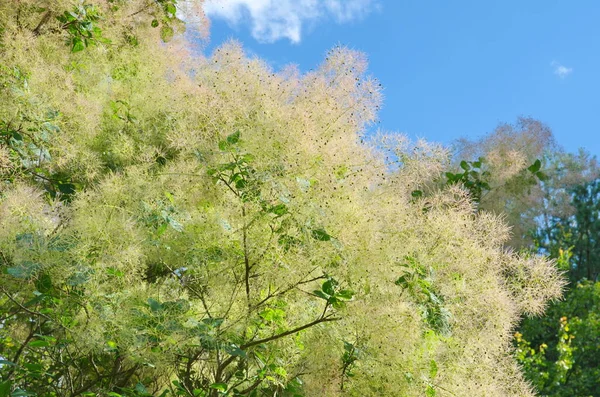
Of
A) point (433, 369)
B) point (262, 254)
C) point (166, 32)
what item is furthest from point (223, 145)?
point (166, 32)

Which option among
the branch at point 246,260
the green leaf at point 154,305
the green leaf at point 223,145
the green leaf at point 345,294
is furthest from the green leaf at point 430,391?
the green leaf at point 223,145

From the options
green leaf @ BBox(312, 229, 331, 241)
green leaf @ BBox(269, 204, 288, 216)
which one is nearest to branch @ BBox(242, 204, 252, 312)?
green leaf @ BBox(269, 204, 288, 216)

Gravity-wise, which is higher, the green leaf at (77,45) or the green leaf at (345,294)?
the green leaf at (77,45)

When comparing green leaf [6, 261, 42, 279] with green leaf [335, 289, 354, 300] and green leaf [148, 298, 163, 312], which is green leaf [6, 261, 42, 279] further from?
green leaf [335, 289, 354, 300]

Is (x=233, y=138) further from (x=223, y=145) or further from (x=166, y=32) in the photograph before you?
(x=166, y=32)

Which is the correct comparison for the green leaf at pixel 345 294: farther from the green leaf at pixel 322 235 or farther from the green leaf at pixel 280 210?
the green leaf at pixel 280 210

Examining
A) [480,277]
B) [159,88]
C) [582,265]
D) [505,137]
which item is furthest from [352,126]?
[582,265]

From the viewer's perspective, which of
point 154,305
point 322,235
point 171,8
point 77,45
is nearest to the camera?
point 322,235

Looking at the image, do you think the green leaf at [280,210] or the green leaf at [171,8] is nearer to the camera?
the green leaf at [280,210]

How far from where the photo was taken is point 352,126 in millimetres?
2834

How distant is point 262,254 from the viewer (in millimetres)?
2303

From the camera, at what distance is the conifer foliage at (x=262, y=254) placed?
234 cm

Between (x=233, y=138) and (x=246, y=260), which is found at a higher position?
(x=233, y=138)

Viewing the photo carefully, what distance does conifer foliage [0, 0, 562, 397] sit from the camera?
234 cm
